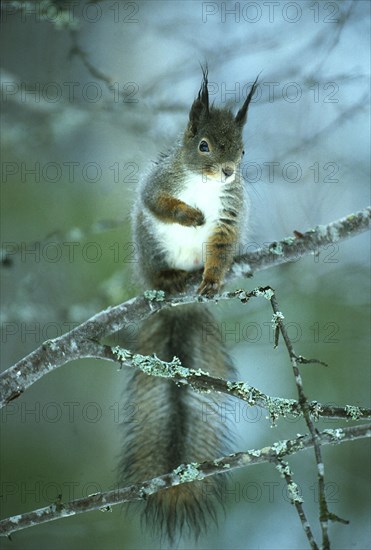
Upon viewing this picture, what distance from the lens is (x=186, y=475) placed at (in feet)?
7.35

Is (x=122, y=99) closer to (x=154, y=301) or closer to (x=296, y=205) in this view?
Result: (x=296, y=205)

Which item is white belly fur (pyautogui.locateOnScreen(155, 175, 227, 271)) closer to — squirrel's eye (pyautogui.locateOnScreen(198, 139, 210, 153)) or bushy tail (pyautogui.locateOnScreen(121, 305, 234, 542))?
squirrel's eye (pyautogui.locateOnScreen(198, 139, 210, 153))

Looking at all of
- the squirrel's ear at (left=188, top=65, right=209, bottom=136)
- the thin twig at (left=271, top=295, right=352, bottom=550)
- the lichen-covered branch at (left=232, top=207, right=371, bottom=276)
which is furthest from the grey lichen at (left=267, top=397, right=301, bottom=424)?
the squirrel's ear at (left=188, top=65, right=209, bottom=136)

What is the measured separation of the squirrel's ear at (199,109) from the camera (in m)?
3.16

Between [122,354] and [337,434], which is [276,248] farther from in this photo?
[337,434]

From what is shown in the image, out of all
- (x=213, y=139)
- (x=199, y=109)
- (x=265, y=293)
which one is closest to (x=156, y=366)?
(x=265, y=293)

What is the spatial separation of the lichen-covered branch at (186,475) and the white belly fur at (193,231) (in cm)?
130

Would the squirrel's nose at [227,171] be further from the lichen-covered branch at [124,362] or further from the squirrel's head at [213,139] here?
the lichen-covered branch at [124,362]

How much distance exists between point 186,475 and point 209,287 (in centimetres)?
98

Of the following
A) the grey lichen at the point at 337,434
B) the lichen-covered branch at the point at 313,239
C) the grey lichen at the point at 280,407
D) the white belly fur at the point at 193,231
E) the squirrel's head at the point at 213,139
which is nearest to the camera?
the grey lichen at the point at 337,434

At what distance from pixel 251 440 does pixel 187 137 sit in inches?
76.8

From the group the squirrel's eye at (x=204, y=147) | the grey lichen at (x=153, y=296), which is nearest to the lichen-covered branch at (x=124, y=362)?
the grey lichen at (x=153, y=296)

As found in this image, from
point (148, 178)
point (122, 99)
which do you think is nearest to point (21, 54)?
point (122, 99)

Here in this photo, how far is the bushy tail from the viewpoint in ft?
9.37
